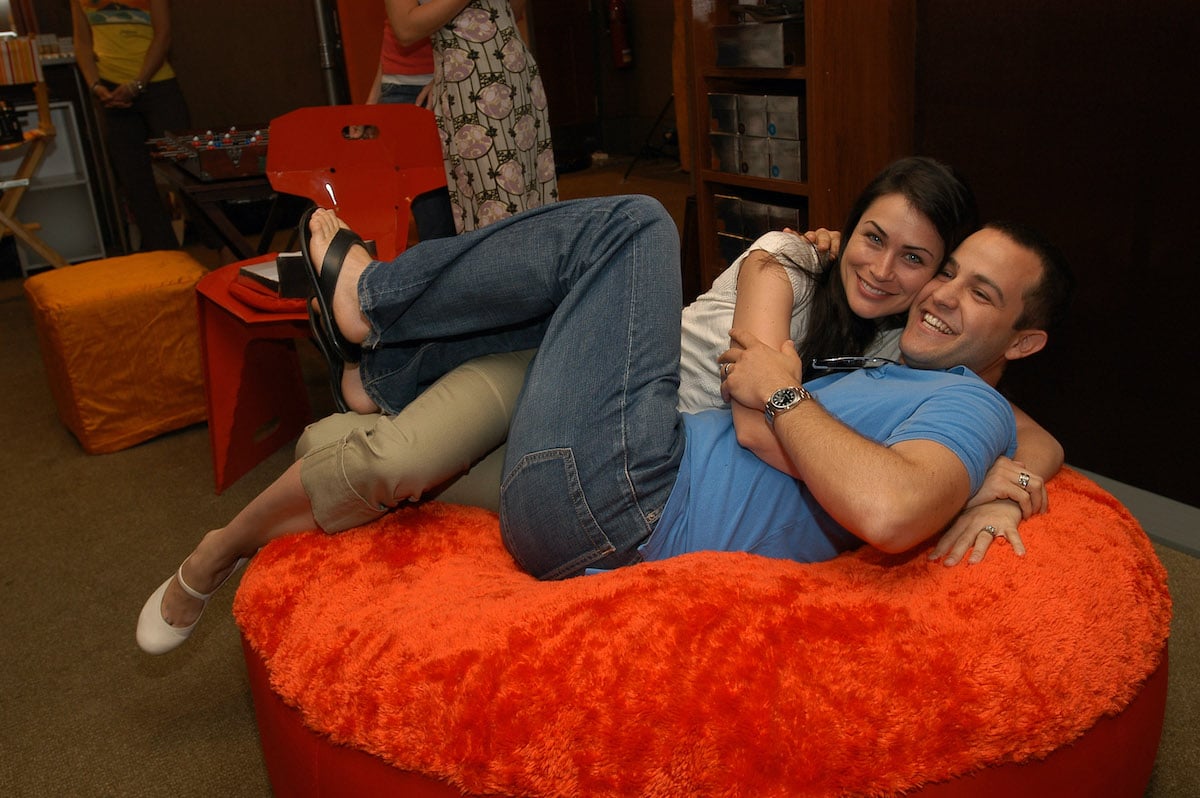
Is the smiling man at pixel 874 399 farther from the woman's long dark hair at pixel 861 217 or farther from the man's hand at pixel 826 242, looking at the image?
the man's hand at pixel 826 242

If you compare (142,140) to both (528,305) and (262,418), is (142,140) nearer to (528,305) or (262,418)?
(262,418)

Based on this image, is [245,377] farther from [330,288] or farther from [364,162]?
[330,288]

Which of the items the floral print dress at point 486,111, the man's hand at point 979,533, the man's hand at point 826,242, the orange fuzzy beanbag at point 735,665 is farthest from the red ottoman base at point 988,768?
the floral print dress at point 486,111

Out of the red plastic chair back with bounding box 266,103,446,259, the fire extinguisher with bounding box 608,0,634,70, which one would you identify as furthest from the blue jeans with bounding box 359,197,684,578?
the fire extinguisher with bounding box 608,0,634,70

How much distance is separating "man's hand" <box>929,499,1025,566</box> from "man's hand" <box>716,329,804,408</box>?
0.29 metres

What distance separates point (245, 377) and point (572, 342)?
155cm

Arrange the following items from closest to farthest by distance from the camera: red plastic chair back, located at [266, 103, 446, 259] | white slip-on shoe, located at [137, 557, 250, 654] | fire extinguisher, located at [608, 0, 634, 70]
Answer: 1. white slip-on shoe, located at [137, 557, 250, 654]
2. red plastic chair back, located at [266, 103, 446, 259]
3. fire extinguisher, located at [608, 0, 634, 70]

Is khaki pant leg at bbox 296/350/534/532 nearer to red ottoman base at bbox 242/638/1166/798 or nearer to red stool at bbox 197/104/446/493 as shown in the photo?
red ottoman base at bbox 242/638/1166/798

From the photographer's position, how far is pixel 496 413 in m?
1.64

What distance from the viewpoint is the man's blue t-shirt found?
1.38m

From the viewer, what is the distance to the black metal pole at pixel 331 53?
5.68 metres

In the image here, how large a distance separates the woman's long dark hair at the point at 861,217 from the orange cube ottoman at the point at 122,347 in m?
2.03

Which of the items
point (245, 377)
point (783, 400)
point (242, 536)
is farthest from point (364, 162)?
point (783, 400)

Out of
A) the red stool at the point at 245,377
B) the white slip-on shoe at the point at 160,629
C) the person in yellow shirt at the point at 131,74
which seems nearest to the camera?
the white slip-on shoe at the point at 160,629
